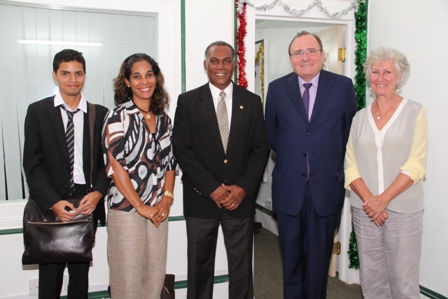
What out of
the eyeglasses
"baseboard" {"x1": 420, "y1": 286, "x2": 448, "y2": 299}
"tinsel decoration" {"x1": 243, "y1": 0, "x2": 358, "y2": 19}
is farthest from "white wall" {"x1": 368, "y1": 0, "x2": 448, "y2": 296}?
the eyeglasses

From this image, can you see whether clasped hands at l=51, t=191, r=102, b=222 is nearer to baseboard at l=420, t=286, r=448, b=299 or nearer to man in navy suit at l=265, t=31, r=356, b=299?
man in navy suit at l=265, t=31, r=356, b=299

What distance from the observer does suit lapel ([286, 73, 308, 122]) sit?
8.31 ft

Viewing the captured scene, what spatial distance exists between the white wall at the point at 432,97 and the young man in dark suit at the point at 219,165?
1.17 metres

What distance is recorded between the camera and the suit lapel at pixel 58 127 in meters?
2.34

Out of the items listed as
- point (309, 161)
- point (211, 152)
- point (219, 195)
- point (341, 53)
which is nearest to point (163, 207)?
point (219, 195)

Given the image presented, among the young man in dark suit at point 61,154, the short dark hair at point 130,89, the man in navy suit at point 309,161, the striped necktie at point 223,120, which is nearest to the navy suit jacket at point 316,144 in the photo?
the man in navy suit at point 309,161

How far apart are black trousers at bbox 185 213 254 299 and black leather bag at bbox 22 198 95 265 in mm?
647

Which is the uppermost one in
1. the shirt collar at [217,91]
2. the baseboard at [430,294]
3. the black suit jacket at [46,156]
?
the shirt collar at [217,91]

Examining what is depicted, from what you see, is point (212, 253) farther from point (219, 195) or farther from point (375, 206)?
point (375, 206)

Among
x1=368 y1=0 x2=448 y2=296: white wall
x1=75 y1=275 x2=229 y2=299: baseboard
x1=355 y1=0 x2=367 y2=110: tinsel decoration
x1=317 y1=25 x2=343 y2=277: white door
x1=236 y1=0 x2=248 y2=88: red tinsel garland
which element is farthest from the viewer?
x1=317 y1=25 x2=343 y2=277: white door

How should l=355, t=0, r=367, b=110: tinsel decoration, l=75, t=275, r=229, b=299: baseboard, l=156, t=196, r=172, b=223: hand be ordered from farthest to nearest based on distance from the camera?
l=355, t=0, r=367, b=110: tinsel decoration < l=75, t=275, r=229, b=299: baseboard < l=156, t=196, r=172, b=223: hand

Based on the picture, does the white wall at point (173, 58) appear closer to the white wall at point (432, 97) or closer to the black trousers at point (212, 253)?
the black trousers at point (212, 253)

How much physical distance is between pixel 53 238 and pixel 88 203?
0.26 m

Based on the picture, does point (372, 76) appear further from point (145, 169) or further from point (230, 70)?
point (145, 169)
